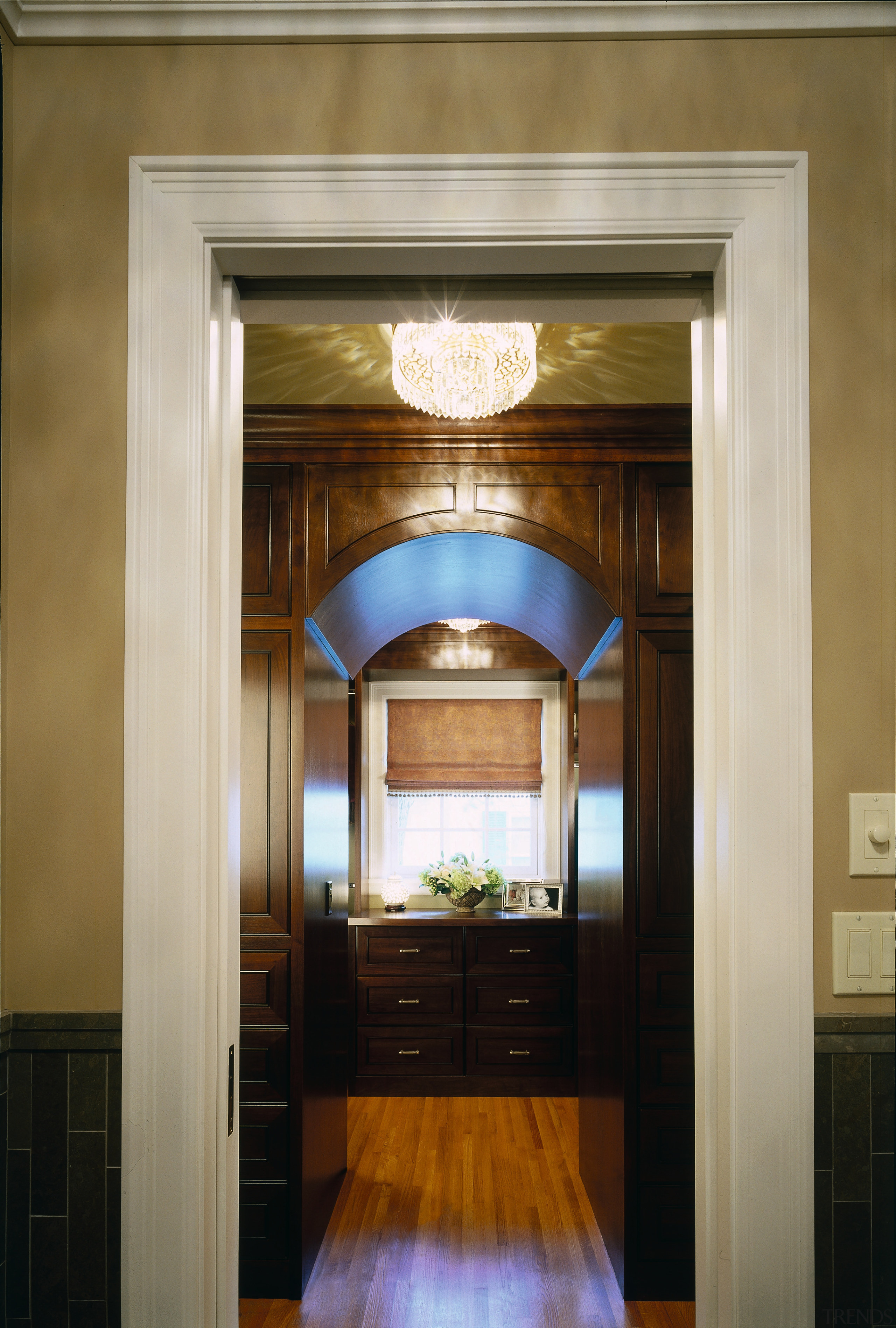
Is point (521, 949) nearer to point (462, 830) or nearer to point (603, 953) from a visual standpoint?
point (462, 830)

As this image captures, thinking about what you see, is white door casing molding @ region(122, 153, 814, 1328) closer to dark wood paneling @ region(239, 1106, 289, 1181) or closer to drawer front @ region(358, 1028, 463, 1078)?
dark wood paneling @ region(239, 1106, 289, 1181)

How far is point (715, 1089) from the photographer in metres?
1.28

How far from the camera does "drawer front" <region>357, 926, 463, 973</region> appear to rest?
511 centimetres

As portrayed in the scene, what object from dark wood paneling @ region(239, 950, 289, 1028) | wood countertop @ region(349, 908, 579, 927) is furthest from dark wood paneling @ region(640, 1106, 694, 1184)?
wood countertop @ region(349, 908, 579, 927)

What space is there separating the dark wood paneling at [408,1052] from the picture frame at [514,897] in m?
0.86

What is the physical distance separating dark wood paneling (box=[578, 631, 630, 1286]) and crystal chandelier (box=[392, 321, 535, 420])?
3.24ft

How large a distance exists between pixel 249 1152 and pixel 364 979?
84.6 inches

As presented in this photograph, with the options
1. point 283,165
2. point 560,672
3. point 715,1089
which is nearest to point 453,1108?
point 560,672

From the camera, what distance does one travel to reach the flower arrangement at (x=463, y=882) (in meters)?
5.59

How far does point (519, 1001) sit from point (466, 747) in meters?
1.66

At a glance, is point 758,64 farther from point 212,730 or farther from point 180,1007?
point 180,1007

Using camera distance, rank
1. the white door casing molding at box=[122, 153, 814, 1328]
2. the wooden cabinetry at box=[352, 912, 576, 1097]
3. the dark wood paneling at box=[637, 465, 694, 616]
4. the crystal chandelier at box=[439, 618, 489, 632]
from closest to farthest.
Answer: the white door casing molding at box=[122, 153, 814, 1328], the dark wood paneling at box=[637, 465, 694, 616], the wooden cabinetry at box=[352, 912, 576, 1097], the crystal chandelier at box=[439, 618, 489, 632]

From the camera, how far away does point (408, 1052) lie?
5.06m

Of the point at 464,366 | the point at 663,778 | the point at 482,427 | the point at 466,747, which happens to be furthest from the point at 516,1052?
the point at 464,366
